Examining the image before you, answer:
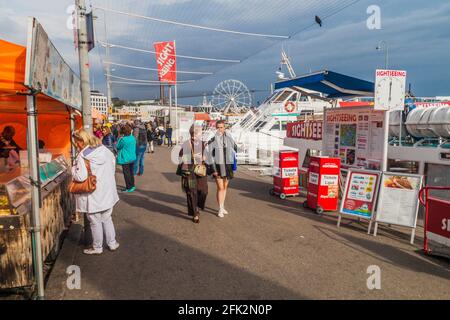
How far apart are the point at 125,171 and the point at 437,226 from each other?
729 centimetres

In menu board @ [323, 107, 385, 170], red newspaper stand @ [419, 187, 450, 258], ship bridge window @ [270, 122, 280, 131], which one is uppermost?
ship bridge window @ [270, 122, 280, 131]

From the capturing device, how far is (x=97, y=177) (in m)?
4.56

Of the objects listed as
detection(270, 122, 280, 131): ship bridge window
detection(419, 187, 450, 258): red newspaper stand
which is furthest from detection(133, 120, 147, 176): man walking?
detection(270, 122, 280, 131): ship bridge window

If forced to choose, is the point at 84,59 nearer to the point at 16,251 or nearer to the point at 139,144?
the point at 16,251

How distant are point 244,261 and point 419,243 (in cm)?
303

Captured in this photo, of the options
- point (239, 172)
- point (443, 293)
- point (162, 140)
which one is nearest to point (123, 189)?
point (239, 172)

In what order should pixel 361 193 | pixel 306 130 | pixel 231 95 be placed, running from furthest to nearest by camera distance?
pixel 231 95 → pixel 306 130 → pixel 361 193

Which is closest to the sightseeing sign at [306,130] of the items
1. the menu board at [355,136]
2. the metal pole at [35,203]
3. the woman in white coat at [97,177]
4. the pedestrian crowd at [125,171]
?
the menu board at [355,136]

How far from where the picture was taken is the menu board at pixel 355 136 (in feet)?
23.8

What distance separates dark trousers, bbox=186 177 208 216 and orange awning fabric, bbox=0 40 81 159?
282cm

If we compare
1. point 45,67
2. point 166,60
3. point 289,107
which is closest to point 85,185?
point 45,67

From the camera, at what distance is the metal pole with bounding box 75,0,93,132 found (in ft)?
19.1

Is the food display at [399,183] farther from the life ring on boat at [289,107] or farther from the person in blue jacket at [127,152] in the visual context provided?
the life ring on boat at [289,107]

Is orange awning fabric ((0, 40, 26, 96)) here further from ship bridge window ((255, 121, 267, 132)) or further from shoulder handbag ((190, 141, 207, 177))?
ship bridge window ((255, 121, 267, 132))
